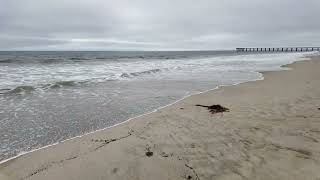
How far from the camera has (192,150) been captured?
4.94 m

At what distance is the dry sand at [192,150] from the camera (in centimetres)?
414

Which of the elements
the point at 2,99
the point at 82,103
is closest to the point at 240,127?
the point at 82,103

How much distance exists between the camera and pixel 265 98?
949cm

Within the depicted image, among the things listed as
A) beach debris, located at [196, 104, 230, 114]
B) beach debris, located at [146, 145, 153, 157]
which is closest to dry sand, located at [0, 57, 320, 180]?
beach debris, located at [146, 145, 153, 157]

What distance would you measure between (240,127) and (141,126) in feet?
7.05

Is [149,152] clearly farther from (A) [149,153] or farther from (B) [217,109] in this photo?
(B) [217,109]

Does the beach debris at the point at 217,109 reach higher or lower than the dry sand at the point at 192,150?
higher

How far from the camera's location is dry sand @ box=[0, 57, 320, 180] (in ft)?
13.6

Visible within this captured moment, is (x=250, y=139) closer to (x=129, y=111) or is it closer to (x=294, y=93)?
(x=129, y=111)

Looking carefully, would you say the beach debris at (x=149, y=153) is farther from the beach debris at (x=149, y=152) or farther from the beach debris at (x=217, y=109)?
the beach debris at (x=217, y=109)

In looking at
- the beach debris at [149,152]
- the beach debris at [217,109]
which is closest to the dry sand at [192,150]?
the beach debris at [149,152]

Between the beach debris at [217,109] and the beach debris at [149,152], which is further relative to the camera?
the beach debris at [217,109]

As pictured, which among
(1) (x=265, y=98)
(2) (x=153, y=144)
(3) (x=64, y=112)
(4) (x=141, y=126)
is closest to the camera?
(2) (x=153, y=144)

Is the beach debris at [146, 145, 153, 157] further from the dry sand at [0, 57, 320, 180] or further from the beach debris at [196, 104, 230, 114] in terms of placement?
the beach debris at [196, 104, 230, 114]
